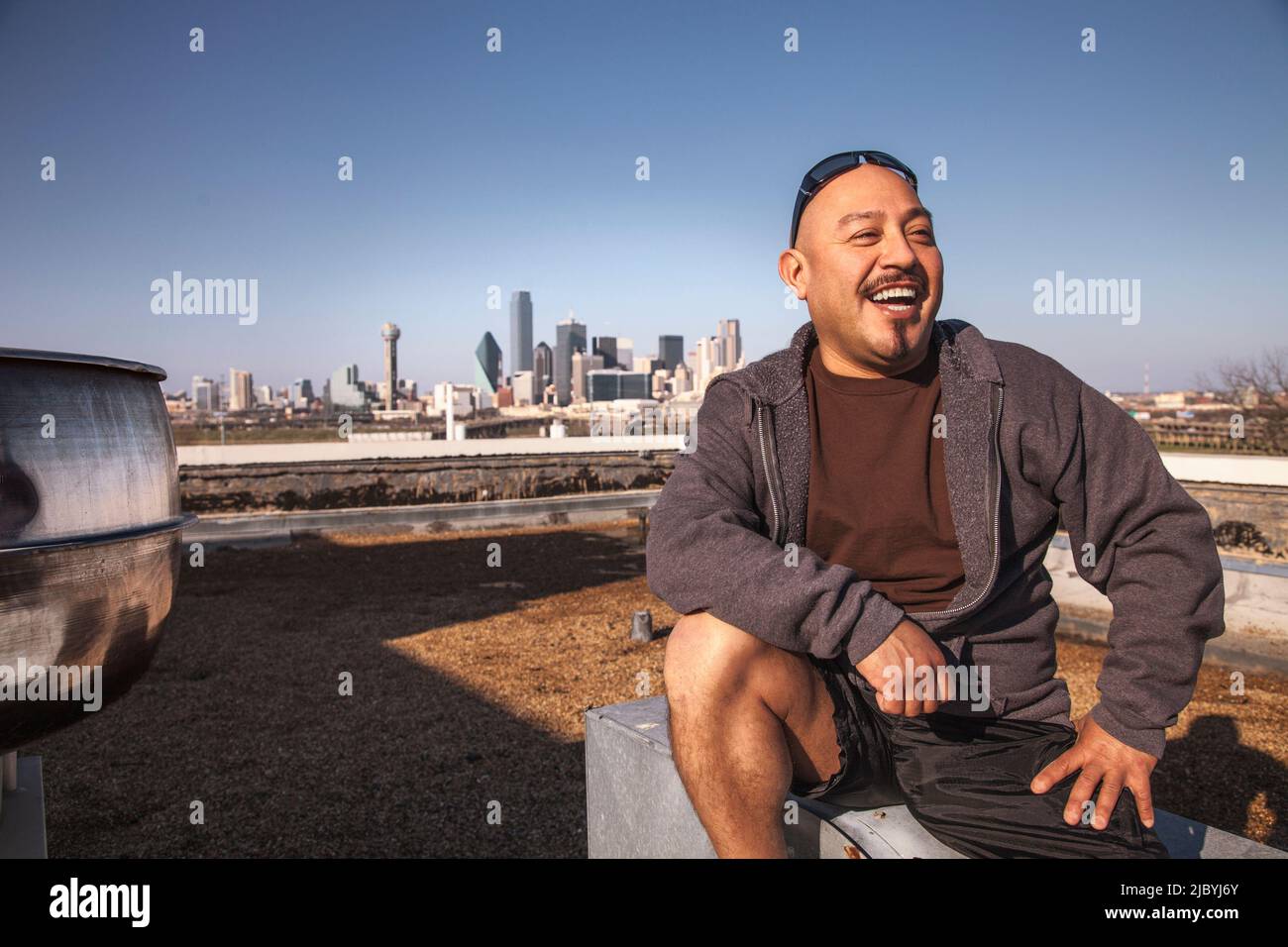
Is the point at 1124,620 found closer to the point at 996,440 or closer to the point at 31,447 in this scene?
the point at 996,440

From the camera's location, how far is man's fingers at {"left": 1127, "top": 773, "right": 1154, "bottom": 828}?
5.21 ft

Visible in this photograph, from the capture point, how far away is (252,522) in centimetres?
1112

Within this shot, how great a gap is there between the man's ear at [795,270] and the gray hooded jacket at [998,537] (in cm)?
20

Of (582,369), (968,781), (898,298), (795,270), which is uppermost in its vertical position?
(582,369)

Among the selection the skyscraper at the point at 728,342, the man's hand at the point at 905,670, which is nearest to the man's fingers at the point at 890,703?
the man's hand at the point at 905,670

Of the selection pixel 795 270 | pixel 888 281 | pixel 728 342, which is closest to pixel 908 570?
pixel 888 281

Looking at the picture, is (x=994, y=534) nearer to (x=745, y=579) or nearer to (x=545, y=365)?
(x=745, y=579)

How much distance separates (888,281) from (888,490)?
496 mm

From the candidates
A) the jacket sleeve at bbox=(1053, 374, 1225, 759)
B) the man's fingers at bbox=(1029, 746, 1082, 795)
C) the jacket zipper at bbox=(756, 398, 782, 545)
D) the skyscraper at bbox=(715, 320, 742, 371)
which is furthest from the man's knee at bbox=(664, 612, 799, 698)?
the skyscraper at bbox=(715, 320, 742, 371)

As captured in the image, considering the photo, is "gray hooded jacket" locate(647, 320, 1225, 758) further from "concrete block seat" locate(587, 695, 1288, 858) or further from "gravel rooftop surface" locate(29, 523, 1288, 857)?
"gravel rooftop surface" locate(29, 523, 1288, 857)

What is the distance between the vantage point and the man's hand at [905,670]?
63.2 inches

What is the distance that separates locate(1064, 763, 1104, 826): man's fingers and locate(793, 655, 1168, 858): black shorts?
0.05 ft

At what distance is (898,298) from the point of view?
1.93 meters

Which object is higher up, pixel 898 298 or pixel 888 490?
pixel 898 298
